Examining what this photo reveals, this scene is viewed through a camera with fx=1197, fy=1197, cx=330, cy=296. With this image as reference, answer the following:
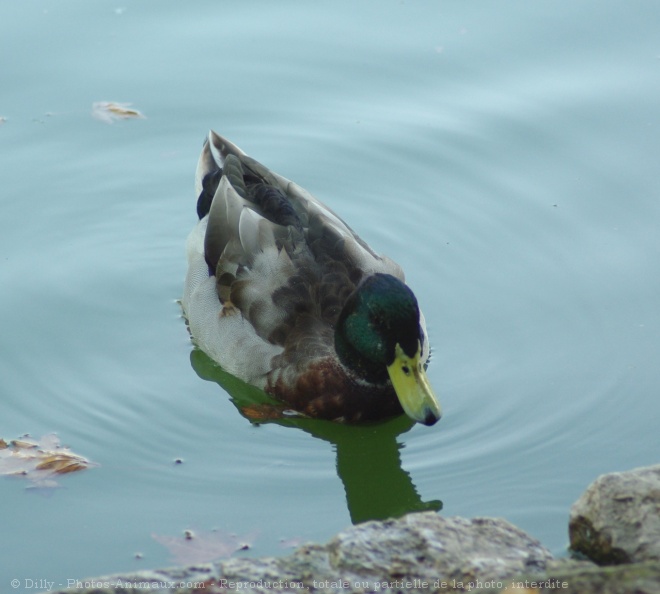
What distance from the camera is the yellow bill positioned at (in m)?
6.75

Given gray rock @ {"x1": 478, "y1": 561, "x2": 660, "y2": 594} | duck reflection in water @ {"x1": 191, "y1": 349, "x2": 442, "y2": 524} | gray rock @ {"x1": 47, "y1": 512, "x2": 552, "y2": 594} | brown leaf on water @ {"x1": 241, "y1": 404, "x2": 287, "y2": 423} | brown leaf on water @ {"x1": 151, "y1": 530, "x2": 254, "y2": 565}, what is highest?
brown leaf on water @ {"x1": 241, "y1": 404, "x2": 287, "y2": 423}

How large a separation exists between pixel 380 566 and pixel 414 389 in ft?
7.15

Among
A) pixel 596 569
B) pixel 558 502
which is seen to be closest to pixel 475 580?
pixel 596 569

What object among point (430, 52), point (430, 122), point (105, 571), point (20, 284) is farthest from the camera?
point (430, 52)

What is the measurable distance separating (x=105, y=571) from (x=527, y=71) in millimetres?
6246

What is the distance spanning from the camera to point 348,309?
7.05 m

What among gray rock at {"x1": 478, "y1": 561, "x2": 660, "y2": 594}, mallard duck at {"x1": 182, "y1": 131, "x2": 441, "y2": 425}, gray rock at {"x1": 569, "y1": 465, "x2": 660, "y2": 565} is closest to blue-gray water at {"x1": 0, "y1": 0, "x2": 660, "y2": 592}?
mallard duck at {"x1": 182, "y1": 131, "x2": 441, "y2": 425}

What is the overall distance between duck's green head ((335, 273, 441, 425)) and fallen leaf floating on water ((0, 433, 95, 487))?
5.59 feet

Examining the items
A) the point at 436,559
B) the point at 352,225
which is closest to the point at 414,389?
the point at 436,559

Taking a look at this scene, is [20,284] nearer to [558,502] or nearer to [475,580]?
[558,502]

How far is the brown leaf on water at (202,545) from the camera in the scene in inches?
235

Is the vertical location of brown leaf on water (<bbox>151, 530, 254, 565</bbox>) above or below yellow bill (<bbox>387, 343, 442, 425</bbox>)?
below

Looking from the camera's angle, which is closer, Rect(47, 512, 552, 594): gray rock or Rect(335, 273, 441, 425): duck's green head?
Rect(47, 512, 552, 594): gray rock

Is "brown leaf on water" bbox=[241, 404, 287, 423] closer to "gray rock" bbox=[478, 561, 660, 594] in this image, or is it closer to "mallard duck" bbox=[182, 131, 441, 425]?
"mallard duck" bbox=[182, 131, 441, 425]
